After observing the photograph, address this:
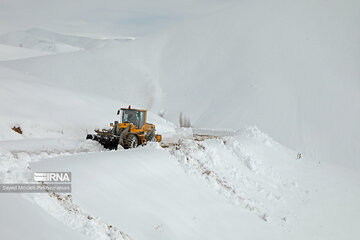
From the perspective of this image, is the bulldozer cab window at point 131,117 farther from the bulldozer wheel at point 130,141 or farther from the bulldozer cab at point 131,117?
the bulldozer wheel at point 130,141

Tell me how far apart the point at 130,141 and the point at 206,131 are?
18088mm

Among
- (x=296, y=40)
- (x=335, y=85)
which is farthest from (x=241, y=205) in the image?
(x=296, y=40)

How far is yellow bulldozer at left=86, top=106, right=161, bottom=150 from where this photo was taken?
1347 centimetres

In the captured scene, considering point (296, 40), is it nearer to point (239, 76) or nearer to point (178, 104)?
point (239, 76)

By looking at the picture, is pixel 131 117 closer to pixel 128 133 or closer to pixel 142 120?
pixel 142 120

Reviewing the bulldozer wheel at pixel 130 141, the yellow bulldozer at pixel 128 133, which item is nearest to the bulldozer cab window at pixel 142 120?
the yellow bulldozer at pixel 128 133

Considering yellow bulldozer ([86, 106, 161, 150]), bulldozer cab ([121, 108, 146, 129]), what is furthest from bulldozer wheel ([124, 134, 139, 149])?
bulldozer cab ([121, 108, 146, 129])

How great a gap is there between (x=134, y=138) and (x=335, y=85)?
1235 inches

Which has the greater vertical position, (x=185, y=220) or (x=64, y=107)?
(x=64, y=107)

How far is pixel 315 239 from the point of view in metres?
10.9

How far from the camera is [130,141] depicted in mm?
13633

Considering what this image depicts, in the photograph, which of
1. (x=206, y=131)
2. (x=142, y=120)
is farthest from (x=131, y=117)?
(x=206, y=131)

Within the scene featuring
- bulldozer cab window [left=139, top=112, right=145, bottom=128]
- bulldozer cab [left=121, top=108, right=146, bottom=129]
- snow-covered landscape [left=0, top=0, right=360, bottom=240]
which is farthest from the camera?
bulldozer cab window [left=139, top=112, right=145, bottom=128]

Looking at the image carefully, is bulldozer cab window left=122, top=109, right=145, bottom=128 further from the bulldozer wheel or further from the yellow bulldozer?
the bulldozer wheel
